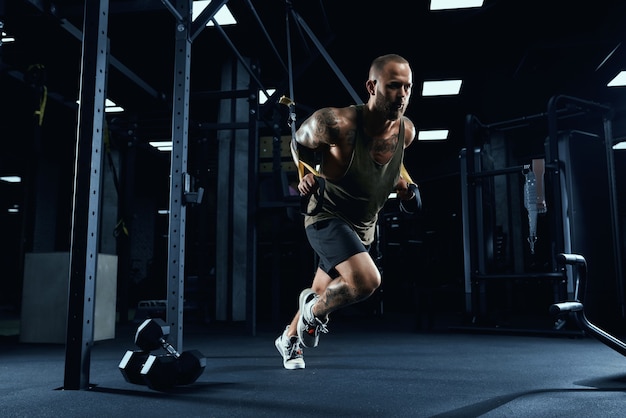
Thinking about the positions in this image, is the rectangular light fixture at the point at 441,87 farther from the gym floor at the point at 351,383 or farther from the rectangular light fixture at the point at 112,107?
the gym floor at the point at 351,383

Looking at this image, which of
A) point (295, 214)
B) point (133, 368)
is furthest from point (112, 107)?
point (133, 368)

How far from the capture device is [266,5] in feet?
18.6

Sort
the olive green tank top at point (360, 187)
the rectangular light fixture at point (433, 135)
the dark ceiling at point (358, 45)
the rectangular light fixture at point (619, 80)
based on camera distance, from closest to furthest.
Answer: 1. the olive green tank top at point (360, 187)
2. the dark ceiling at point (358, 45)
3. the rectangular light fixture at point (619, 80)
4. the rectangular light fixture at point (433, 135)

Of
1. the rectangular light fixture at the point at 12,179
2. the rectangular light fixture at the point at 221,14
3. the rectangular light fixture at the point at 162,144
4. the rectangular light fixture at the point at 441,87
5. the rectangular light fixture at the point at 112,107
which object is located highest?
the rectangular light fixture at the point at 221,14

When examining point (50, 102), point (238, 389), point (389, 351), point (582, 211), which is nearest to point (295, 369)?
point (238, 389)

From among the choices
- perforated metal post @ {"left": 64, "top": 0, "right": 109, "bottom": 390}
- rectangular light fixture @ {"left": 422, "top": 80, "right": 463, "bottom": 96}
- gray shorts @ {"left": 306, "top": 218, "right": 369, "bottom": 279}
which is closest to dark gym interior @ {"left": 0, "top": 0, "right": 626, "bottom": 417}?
perforated metal post @ {"left": 64, "top": 0, "right": 109, "bottom": 390}

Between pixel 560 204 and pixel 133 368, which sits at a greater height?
pixel 560 204

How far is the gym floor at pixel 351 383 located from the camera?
182 cm

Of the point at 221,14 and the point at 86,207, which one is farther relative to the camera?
the point at 221,14

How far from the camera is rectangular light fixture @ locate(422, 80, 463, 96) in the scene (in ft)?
26.3

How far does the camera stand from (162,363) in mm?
2133

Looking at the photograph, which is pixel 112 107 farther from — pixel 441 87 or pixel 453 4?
pixel 453 4

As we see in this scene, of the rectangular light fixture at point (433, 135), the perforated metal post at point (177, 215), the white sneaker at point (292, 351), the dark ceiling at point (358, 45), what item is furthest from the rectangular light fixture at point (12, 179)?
the white sneaker at point (292, 351)

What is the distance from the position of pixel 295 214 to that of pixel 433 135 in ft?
20.2
